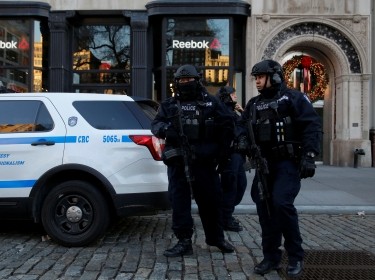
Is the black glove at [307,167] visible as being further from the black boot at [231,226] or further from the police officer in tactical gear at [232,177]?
the black boot at [231,226]

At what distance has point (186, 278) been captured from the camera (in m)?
4.33

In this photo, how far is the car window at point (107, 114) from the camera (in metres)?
5.54

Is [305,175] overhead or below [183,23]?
below

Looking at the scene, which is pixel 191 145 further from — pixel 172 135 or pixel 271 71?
pixel 271 71

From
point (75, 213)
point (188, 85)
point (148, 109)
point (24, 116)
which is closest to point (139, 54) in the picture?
point (148, 109)

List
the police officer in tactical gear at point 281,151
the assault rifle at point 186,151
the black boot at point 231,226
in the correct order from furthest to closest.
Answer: the black boot at point 231,226 → the assault rifle at point 186,151 → the police officer in tactical gear at point 281,151

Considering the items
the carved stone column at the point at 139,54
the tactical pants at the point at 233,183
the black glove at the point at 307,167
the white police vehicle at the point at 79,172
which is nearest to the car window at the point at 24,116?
the white police vehicle at the point at 79,172

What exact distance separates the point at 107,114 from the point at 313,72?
12679 millimetres

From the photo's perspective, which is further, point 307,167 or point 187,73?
point 187,73

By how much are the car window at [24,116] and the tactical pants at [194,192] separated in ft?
5.44

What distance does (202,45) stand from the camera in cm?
1496

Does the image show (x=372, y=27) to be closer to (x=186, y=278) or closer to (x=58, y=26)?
(x=58, y=26)

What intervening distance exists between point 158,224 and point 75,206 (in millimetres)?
1680

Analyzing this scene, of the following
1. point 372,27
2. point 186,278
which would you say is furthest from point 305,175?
point 372,27
